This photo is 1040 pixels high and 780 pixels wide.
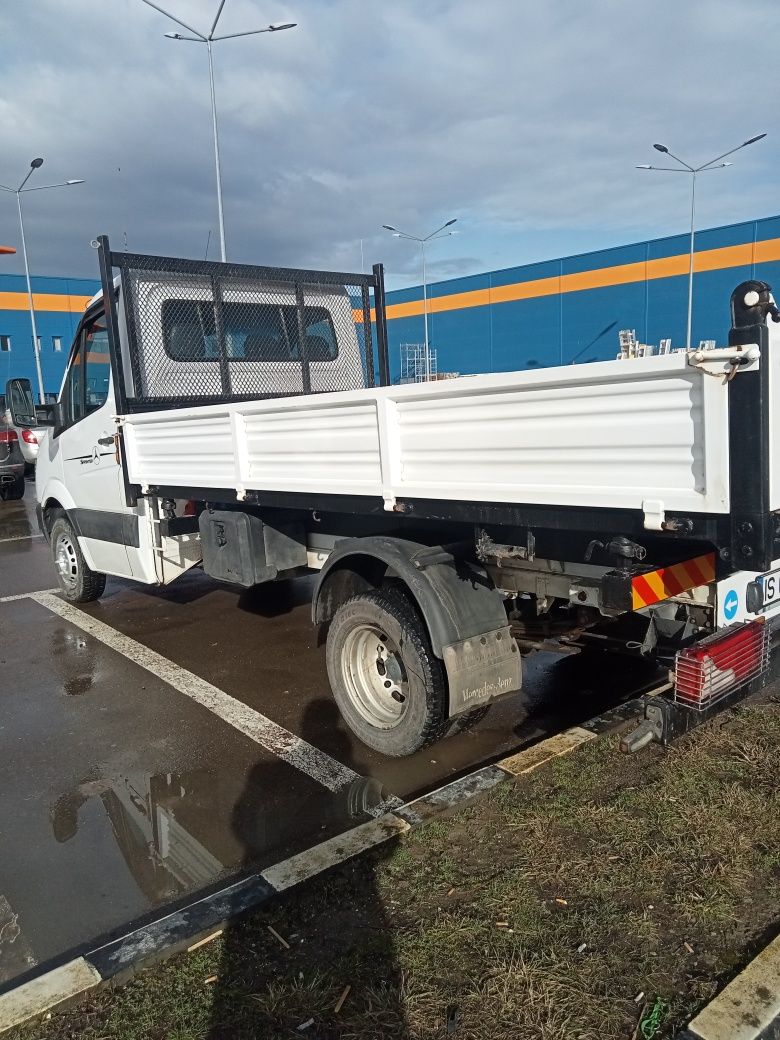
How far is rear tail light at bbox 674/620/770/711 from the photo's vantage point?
9.72 feet

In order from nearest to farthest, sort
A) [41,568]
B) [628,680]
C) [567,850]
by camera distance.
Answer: [567,850]
[628,680]
[41,568]

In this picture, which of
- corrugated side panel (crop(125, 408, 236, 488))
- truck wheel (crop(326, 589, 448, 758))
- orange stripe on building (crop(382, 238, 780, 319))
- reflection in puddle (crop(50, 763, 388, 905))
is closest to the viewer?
reflection in puddle (crop(50, 763, 388, 905))

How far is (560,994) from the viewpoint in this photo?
2365 millimetres

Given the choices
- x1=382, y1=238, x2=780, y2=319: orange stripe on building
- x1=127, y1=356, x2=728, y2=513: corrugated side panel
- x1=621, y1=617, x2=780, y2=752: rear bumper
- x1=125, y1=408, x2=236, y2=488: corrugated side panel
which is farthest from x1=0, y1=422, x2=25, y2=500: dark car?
A: x1=382, y1=238, x2=780, y2=319: orange stripe on building

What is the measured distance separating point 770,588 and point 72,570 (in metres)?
6.29

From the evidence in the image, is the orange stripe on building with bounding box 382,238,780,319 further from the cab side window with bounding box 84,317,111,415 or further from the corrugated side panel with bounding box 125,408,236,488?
the corrugated side panel with bounding box 125,408,236,488

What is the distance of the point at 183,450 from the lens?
16.9 ft

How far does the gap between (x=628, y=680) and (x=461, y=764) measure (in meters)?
1.59

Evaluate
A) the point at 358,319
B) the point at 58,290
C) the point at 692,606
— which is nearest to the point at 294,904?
the point at 692,606

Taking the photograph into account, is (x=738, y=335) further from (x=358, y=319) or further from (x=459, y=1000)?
(x=358, y=319)

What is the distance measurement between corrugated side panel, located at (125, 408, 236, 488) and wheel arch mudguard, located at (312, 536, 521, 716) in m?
1.28

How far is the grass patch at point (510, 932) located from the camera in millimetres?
2332

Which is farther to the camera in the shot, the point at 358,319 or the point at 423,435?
the point at 358,319

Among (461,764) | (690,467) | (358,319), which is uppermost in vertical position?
(358,319)
